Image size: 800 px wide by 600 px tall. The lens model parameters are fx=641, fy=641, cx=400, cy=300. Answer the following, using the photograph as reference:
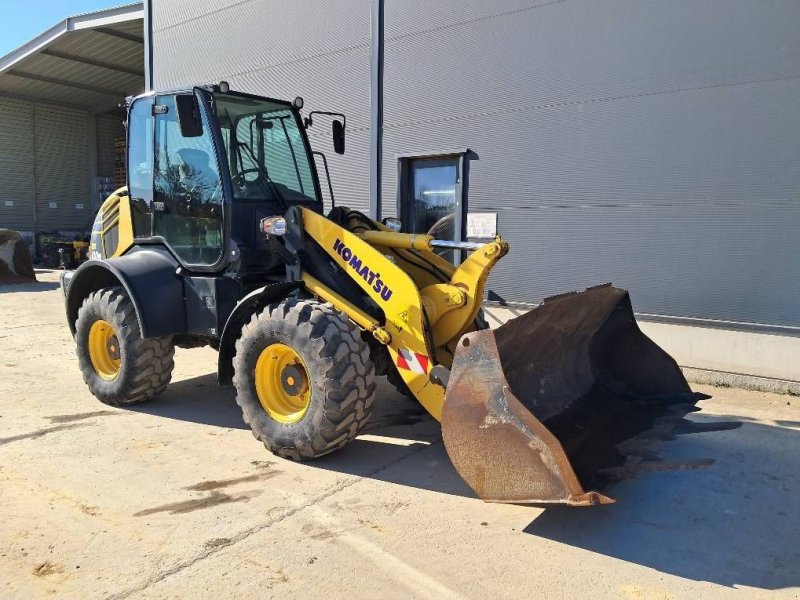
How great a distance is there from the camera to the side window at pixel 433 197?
875 centimetres

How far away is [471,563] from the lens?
312cm

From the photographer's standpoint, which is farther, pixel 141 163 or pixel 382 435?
Result: pixel 141 163

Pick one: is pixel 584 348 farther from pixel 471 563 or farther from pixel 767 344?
pixel 767 344

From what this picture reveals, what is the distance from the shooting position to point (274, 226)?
4668mm

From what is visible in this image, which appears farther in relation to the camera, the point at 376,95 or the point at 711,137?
the point at 376,95

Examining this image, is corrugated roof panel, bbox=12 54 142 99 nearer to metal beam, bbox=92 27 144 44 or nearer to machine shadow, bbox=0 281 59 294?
metal beam, bbox=92 27 144 44

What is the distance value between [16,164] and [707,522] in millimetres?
25138

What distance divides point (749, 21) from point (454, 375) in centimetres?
533

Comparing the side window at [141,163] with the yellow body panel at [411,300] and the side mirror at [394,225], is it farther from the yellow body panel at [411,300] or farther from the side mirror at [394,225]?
the side mirror at [394,225]

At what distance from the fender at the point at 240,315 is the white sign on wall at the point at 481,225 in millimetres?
4211

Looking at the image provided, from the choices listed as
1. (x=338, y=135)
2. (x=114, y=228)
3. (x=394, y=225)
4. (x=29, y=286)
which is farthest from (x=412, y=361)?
(x=29, y=286)

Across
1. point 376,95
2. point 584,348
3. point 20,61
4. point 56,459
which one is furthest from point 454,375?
point 20,61

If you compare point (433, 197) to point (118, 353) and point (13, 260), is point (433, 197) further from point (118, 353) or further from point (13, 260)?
point (13, 260)

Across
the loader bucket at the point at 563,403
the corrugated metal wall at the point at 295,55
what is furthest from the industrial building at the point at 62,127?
the loader bucket at the point at 563,403
